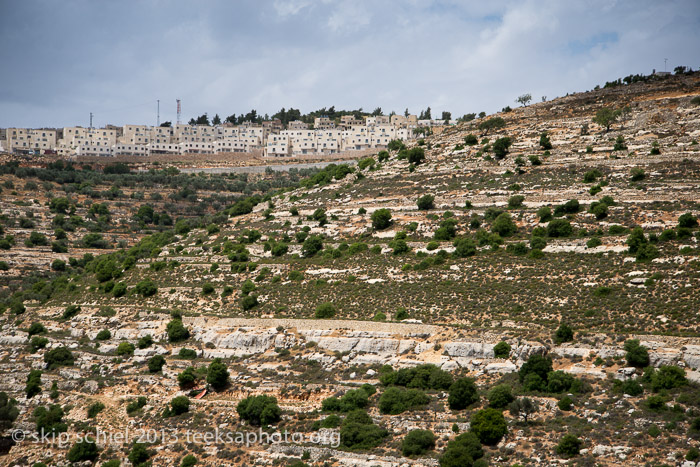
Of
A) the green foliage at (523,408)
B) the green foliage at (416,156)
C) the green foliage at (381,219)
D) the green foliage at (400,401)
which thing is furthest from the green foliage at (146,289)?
the green foliage at (416,156)

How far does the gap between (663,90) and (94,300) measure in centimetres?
6548

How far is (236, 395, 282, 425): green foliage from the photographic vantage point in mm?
32750

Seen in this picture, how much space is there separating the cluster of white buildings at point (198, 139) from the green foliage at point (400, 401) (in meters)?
99.2

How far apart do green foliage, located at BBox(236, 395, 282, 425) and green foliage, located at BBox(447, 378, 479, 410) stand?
8612 mm

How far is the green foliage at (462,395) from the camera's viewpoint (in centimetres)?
3106

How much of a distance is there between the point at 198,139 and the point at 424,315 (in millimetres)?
113369

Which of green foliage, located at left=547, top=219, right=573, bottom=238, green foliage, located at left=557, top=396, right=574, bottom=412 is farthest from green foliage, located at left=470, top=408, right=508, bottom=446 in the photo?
green foliage, located at left=547, top=219, right=573, bottom=238

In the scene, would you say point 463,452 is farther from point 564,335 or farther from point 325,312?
point 325,312

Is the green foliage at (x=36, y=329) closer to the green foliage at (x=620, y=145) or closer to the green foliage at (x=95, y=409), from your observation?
the green foliage at (x=95, y=409)

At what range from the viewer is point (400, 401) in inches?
1264

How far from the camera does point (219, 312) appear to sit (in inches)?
1875

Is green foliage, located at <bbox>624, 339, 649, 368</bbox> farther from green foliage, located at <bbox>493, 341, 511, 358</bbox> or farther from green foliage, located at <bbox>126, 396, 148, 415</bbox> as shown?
green foliage, located at <bbox>126, 396, 148, 415</bbox>

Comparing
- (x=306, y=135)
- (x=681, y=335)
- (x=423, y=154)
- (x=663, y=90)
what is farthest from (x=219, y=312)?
(x=306, y=135)

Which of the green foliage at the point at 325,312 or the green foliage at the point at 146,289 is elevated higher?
the green foliage at the point at 146,289
